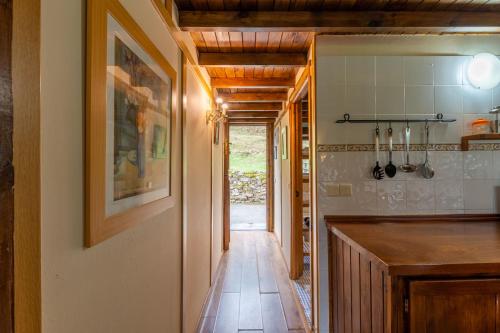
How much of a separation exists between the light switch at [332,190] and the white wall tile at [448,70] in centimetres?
101

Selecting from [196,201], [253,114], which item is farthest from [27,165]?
[253,114]

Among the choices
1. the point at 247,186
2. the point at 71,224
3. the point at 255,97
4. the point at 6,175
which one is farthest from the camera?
the point at 247,186

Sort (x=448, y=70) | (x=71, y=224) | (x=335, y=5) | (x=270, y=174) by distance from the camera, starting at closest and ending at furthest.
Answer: (x=71, y=224) → (x=335, y=5) → (x=448, y=70) → (x=270, y=174)

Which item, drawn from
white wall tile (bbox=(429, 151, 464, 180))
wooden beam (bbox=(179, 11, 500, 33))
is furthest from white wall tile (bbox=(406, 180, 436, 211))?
wooden beam (bbox=(179, 11, 500, 33))

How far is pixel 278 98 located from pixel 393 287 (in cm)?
274

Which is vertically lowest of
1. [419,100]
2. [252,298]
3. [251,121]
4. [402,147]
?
[252,298]

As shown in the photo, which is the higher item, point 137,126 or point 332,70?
point 332,70

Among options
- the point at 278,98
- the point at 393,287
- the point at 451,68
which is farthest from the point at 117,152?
the point at 278,98

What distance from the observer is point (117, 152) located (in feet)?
2.72

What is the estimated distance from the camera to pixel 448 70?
188 cm

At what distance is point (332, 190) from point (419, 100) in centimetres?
86

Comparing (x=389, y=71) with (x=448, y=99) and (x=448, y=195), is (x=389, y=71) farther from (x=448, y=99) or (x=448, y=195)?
(x=448, y=195)

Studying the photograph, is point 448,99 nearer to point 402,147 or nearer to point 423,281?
point 402,147

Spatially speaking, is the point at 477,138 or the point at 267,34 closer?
the point at 477,138
